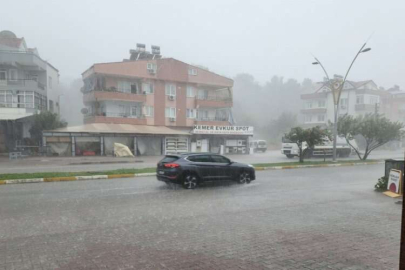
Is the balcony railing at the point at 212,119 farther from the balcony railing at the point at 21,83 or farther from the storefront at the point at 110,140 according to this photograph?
the balcony railing at the point at 21,83

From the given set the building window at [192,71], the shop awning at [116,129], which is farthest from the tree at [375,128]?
the building window at [192,71]

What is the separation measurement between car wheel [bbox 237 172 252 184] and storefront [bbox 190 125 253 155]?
2547 centimetres

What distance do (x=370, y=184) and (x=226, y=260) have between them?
1085cm

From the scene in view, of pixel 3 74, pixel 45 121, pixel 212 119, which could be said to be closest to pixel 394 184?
pixel 45 121

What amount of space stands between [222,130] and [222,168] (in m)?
27.7

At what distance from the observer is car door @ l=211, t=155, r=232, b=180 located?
1254 centimetres

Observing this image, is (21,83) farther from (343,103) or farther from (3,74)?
(343,103)

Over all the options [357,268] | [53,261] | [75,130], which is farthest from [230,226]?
[75,130]

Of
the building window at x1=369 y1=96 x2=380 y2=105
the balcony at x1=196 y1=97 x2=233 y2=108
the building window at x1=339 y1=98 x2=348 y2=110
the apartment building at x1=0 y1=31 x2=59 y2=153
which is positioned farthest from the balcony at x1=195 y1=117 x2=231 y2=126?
the building window at x1=369 y1=96 x2=380 y2=105

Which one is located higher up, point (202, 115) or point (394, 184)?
point (202, 115)

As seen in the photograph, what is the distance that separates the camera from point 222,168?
12.7 meters

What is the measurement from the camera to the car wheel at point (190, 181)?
1160cm

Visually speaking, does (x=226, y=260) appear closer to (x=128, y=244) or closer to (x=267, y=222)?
(x=128, y=244)

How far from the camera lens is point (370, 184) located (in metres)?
13.0
